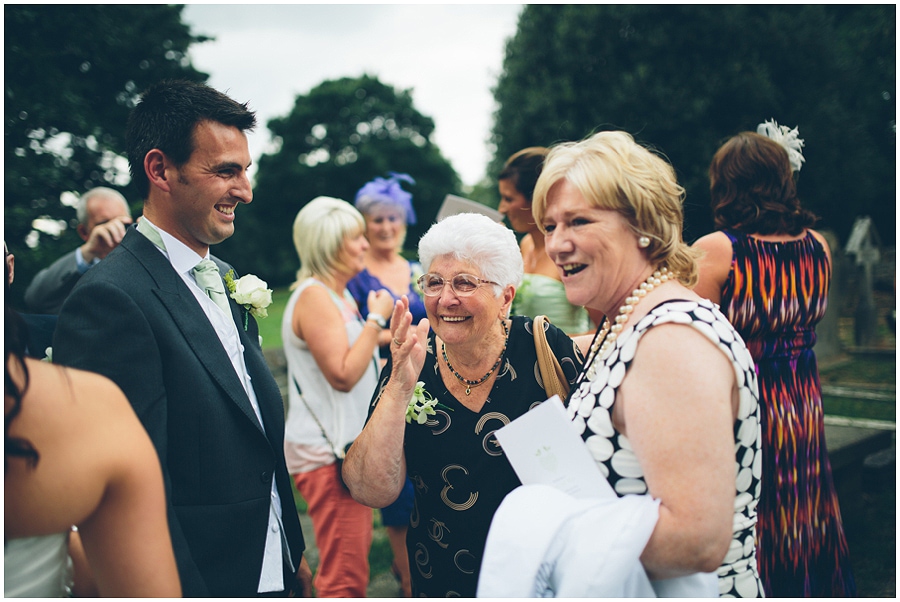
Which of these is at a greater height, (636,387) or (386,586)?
(636,387)

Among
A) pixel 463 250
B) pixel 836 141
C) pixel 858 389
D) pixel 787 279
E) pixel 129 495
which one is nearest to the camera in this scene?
pixel 129 495

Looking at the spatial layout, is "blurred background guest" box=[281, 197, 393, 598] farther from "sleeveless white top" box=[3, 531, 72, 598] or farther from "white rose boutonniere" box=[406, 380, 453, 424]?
"sleeveless white top" box=[3, 531, 72, 598]

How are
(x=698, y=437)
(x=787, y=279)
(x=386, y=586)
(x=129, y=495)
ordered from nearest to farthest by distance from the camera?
(x=129, y=495), (x=698, y=437), (x=787, y=279), (x=386, y=586)

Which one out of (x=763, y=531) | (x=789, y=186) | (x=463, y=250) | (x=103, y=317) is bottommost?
(x=763, y=531)

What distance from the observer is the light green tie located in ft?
6.63

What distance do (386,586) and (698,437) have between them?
3443mm

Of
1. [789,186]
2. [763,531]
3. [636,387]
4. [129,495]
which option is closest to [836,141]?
[789,186]

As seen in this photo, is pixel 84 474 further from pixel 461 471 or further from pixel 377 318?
pixel 377 318

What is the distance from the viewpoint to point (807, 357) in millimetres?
2734

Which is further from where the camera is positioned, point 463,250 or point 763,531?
point 763,531

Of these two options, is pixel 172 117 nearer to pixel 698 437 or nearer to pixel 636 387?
pixel 636 387

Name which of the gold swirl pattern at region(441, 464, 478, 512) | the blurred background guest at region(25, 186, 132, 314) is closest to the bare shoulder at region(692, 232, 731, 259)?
the gold swirl pattern at region(441, 464, 478, 512)

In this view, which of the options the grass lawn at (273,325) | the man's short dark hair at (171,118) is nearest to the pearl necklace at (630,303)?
the man's short dark hair at (171,118)

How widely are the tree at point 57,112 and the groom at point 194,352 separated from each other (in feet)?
14.8
